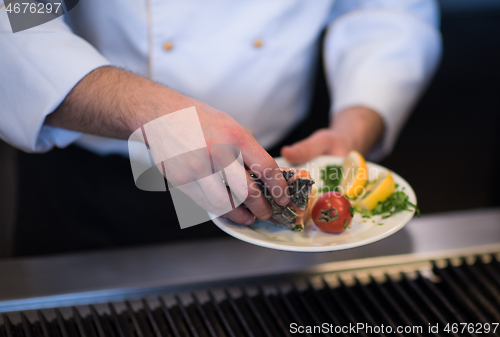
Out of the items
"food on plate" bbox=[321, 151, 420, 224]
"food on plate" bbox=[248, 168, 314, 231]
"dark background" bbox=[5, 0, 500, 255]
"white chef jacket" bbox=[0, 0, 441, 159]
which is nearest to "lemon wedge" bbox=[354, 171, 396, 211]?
"food on plate" bbox=[321, 151, 420, 224]

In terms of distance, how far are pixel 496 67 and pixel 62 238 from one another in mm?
2492

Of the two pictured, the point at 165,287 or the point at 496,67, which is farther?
the point at 496,67

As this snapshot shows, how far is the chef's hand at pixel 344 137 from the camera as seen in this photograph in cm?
87

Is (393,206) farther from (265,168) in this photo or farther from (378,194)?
(265,168)

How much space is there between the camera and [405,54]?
1.17 metres

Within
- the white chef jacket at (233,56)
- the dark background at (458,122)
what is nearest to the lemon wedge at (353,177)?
the white chef jacket at (233,56)

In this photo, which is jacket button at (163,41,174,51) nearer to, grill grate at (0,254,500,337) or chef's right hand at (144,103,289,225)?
chef's right hand at (144,103,289,225)

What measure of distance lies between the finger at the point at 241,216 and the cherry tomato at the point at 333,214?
0.11 metres

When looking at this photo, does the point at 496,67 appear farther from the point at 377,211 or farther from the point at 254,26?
the point at 377,211

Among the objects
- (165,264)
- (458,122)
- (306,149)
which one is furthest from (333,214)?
(458,122)

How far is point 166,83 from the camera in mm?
791

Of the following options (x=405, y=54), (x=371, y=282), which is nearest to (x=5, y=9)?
(x=371, y=282)

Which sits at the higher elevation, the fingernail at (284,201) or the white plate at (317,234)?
the fingernail at (284,201)

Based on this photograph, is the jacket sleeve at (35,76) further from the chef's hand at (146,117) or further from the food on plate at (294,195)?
the food on plate at (294,195)
